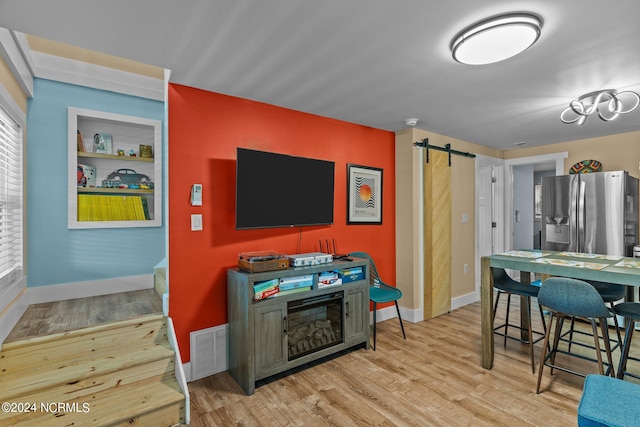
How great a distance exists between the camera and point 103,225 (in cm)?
313

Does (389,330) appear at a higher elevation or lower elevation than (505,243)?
lower

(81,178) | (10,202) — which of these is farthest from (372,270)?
(10,202)

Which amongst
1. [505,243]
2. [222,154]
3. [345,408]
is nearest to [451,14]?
[222,154]

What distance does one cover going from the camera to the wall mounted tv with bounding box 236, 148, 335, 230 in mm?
2648

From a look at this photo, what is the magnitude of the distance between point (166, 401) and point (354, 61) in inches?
100

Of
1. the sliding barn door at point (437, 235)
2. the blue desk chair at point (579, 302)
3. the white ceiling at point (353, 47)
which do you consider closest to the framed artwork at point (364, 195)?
the sliding barn door at point (437, 235)

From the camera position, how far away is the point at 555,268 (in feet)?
7.70

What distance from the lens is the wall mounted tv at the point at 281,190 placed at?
2.65 metres

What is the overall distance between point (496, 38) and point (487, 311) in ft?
7.01

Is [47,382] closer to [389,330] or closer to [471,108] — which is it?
[389,330]

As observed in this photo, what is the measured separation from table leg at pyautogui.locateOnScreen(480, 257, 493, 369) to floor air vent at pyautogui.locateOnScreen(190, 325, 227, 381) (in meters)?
2.24

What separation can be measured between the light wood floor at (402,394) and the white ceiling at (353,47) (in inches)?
92.4

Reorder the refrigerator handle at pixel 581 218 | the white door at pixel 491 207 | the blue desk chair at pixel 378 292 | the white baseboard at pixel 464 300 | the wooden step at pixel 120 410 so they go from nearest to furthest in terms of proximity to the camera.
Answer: the wooden step at pixel 120 410
the blue desk chair at pixel 378 292
the refrigerator handle at pixel 581 218
the white baseboard at pixel 464 300
the white door at pixel 491 207

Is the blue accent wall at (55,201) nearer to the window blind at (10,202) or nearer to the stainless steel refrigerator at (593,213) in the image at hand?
the window blind at (10,202)
